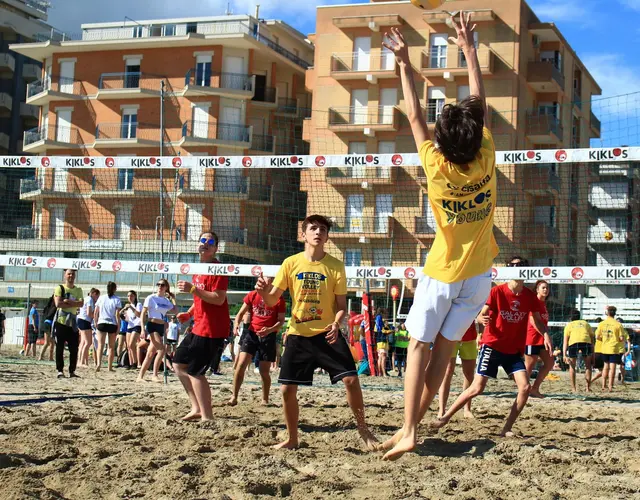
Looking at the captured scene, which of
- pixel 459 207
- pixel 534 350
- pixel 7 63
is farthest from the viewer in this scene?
pixel 7 63

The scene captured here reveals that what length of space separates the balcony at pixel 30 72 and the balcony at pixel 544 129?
97.6 ft

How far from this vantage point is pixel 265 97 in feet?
139

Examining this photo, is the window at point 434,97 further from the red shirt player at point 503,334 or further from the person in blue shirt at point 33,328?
the red shirt player at point 503,334

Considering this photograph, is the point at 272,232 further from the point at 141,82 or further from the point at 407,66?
the point at 407,66

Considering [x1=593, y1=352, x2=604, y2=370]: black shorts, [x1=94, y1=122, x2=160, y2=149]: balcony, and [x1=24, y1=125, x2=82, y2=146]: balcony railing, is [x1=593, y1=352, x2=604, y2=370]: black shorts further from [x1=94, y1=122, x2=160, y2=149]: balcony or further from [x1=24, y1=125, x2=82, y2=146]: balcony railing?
[x1=24, y1=125, x2=82, y2=146]: balcony railing

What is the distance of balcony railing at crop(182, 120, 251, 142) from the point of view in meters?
40.5

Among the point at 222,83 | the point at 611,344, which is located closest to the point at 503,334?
the point at 611,344

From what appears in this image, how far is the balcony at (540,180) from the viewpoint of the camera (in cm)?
2264

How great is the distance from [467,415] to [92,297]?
899 centimetres

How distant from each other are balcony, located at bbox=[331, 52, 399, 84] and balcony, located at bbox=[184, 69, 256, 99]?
4.59m

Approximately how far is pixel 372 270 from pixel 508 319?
311 cm

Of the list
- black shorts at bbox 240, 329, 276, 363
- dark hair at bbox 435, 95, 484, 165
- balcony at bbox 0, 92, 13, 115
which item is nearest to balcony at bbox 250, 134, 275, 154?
balcony at bbox 0, 92, 13, 115

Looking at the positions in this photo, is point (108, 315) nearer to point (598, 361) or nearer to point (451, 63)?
point (598, 361)

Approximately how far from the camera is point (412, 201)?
27453mm
